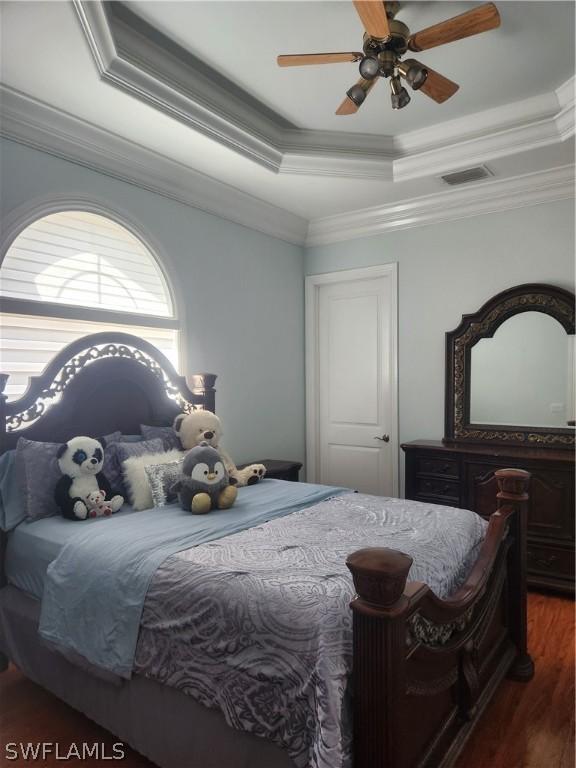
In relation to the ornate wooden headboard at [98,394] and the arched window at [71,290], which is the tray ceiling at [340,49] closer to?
the arched window at [71,290]

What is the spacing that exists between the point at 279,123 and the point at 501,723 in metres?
3.24

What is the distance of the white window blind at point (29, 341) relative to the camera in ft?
8.39

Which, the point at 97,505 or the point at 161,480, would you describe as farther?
the point at 161,480

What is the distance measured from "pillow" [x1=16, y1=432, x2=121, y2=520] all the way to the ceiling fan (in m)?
2.01

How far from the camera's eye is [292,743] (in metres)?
1.31

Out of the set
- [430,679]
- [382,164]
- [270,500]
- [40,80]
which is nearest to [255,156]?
[382,164]

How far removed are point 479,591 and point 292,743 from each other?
838 millimetres

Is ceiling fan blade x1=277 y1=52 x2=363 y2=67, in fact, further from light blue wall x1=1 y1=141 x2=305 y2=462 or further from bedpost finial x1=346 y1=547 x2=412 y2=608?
bedpost finial x1=346 y1=547 x2=412 y2=608

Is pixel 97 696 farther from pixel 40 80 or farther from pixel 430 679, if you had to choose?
pixel 40 80

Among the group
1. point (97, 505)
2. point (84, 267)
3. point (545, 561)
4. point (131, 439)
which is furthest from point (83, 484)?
point (545, 561)

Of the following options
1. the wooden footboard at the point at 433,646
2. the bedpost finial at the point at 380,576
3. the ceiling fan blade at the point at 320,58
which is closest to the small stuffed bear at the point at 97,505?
the wooden footboard at the point at 433,646

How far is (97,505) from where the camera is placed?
7.68ft

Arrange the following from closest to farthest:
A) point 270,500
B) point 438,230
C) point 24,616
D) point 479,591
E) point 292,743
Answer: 1. point 292,743
2. point 479,591
3. point 24,616
4. point 270,500
5. point 438,230

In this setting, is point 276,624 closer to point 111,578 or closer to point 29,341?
point 111,578
